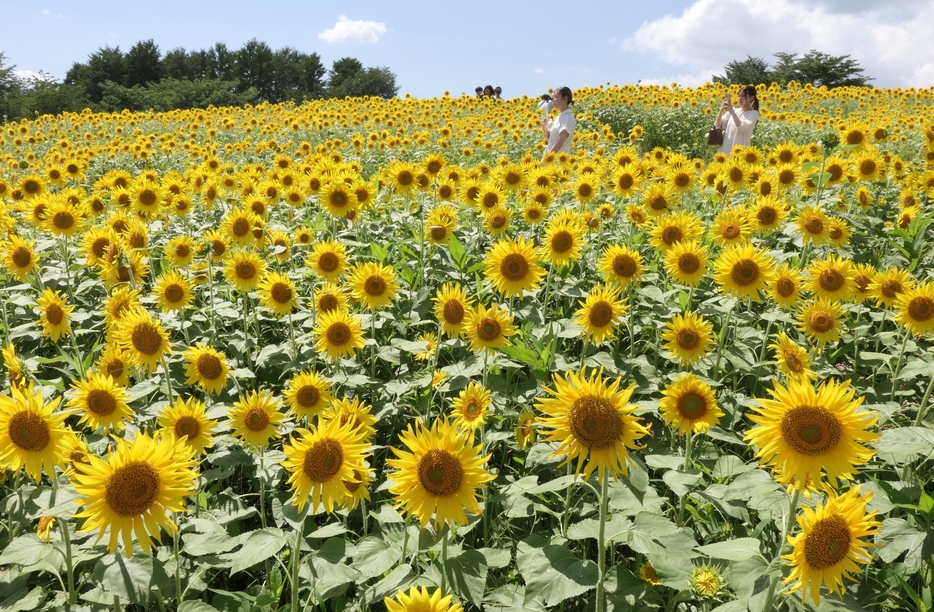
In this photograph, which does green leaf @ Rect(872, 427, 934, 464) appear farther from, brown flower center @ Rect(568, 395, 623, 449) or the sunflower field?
brown flower center @ Rect(568, 395, 623, 449)

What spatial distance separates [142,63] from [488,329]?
210 feet

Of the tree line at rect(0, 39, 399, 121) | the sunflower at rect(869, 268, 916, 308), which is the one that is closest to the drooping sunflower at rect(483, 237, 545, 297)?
the sunflower at rect(869, 268, 916, 308)

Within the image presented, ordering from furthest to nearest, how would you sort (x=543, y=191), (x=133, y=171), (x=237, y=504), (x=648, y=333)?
(x=133, y=171) → (x=543, y=191) → (x=648, y=333) → (x=237, y=504)

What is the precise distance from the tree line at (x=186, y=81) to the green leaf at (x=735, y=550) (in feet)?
123

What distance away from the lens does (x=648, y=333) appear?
173 inches

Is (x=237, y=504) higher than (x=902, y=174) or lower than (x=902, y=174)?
lower

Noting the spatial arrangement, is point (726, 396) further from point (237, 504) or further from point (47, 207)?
point (47, 207)

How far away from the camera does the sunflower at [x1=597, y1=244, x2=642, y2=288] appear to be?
360 cm

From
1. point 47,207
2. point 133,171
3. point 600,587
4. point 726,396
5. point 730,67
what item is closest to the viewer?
point 600,587

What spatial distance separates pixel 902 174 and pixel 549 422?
8.03 meters

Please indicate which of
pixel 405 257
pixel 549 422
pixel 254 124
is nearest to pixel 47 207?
pixel 405 257

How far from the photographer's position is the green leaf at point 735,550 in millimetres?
1855

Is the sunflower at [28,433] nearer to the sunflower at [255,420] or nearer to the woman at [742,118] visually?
the sunflower at [255,420]

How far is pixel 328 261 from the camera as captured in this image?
12.8ft
